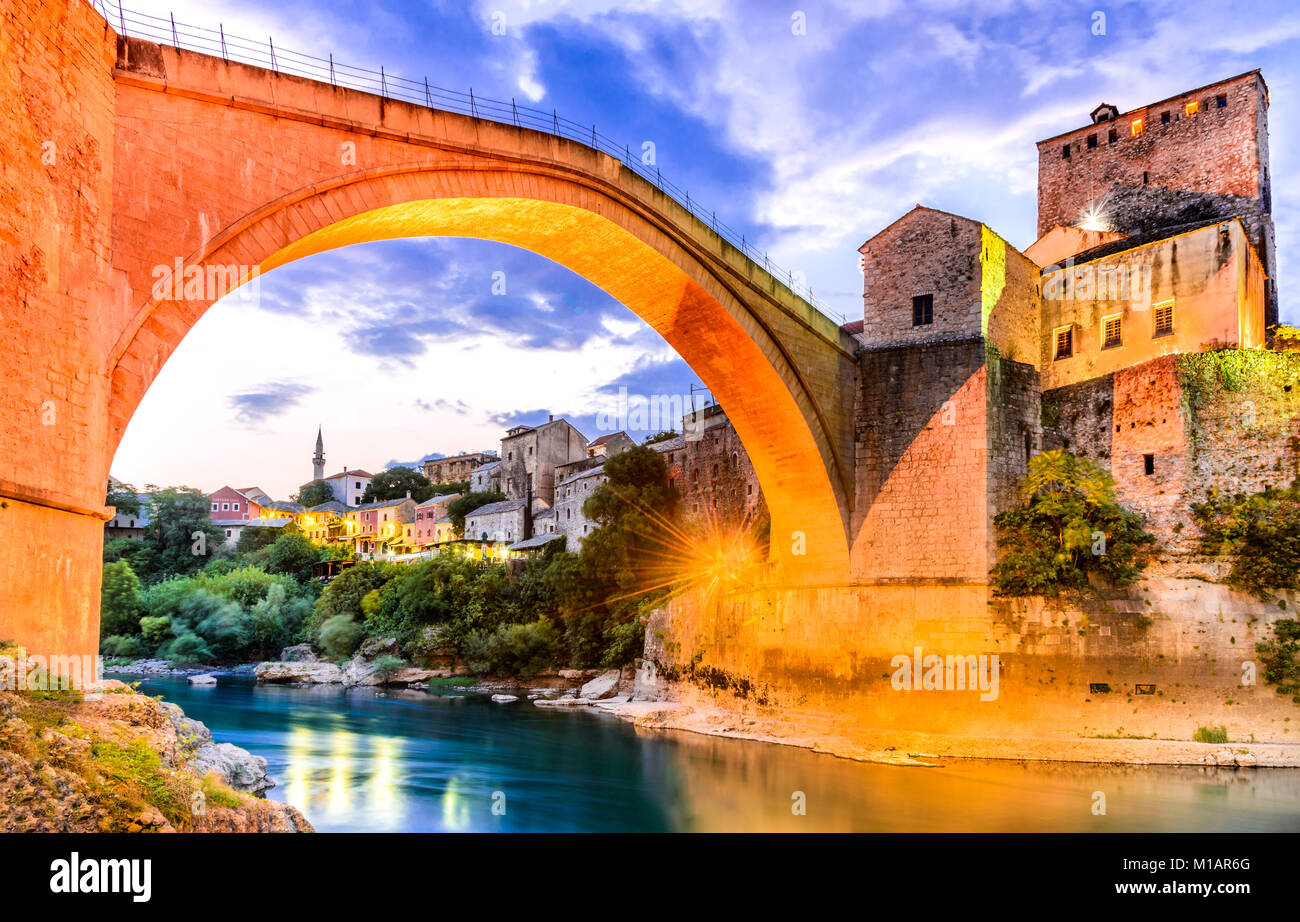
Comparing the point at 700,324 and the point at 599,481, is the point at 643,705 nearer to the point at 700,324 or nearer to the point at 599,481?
the point at 700,324

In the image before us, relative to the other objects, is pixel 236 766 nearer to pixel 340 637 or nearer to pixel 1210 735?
pixel 1210 735

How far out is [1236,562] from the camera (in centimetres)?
1513

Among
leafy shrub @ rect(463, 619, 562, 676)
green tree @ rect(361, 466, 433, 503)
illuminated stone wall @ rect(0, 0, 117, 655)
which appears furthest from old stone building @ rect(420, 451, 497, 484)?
illuminated stone wall @ rect(0, 0, 117, 655)

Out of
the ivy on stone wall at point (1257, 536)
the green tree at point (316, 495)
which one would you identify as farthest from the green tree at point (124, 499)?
the ivy on stone wall at point (1257, 536)

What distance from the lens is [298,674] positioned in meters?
34.5

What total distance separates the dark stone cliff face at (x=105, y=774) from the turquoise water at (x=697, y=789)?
5.54m

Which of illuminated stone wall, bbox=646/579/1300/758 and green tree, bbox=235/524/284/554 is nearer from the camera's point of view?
illuminated stone wall, bbox=646/579/1300/758

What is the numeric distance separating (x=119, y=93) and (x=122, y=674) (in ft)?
104

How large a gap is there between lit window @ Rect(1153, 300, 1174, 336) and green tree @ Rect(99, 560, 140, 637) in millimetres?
36932

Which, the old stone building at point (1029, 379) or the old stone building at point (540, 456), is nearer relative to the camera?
the old stone building at point (1029, 379)

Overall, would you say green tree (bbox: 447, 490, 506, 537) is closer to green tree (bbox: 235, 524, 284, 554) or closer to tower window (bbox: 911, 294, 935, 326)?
green tree (bbox: 235, 524, 284, 554)

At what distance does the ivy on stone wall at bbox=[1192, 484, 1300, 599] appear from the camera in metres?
14.7

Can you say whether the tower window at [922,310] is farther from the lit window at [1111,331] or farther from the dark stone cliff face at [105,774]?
the dark stone cliff face at [105,774]

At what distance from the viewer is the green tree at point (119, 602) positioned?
1407 inches
